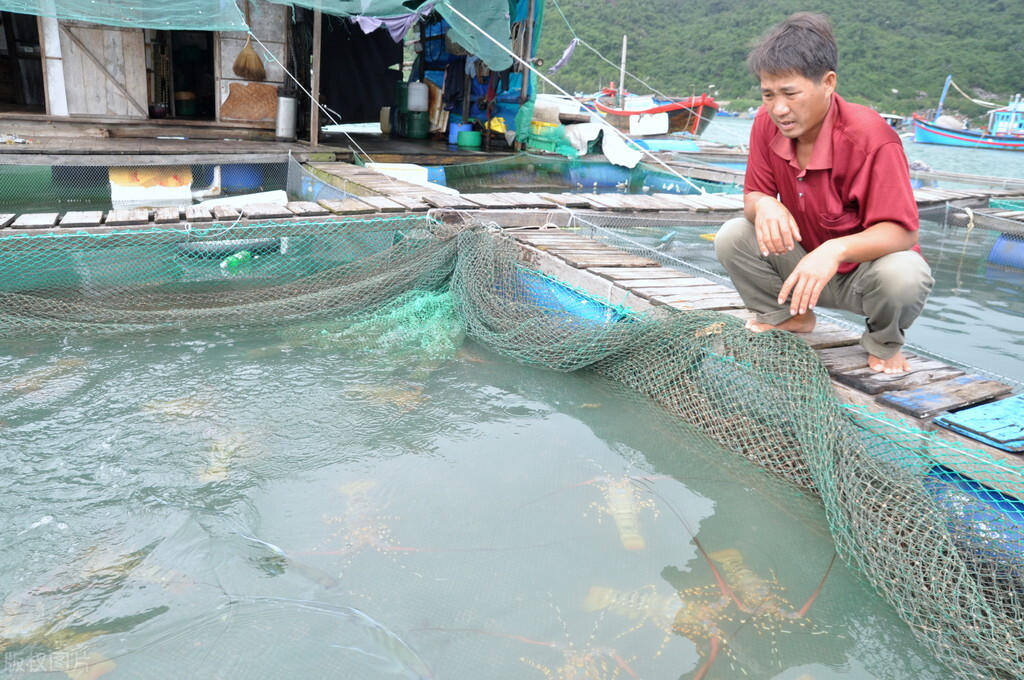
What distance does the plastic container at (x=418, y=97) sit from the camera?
38.0ft

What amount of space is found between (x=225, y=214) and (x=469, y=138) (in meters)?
7.10

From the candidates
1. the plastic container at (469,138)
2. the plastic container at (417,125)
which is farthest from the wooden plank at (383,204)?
the plastic container at (417,125)

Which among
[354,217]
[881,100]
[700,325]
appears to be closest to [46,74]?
[354,217]

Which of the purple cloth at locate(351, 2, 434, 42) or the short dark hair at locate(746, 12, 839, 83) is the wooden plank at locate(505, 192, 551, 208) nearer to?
the short dark hair at locate(746, 12, 839, 83)

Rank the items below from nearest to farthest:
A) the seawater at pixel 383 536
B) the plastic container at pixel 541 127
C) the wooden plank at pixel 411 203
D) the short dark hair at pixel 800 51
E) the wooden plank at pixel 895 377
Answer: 1. the seawater at pixel 383 536
2. the short dark hair at pixel 800 51
3. the wooden plank at pixel 895 377
4. the wooden plank at pixel 411 203
5. the plastic container at pixel 541 127

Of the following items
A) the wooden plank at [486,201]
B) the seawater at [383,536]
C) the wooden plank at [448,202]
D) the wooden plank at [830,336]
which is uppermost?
the wooden plank at [486,201]

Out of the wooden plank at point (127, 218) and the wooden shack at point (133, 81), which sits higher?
the wooden shack at point (133, 81)

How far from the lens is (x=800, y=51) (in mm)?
2346

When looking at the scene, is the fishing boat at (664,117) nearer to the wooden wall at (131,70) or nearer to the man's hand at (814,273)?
the wooden wall at (131,70)

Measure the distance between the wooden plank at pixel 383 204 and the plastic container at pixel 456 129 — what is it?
626cm

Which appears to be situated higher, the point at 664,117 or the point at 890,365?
the point at 664,117

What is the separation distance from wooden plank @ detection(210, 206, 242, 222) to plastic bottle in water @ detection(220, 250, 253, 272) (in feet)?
1.04

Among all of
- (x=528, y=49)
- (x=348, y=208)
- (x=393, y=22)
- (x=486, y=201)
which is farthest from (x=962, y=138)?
(x=348, y=208)

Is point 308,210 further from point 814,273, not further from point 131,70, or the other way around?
point 131,70
